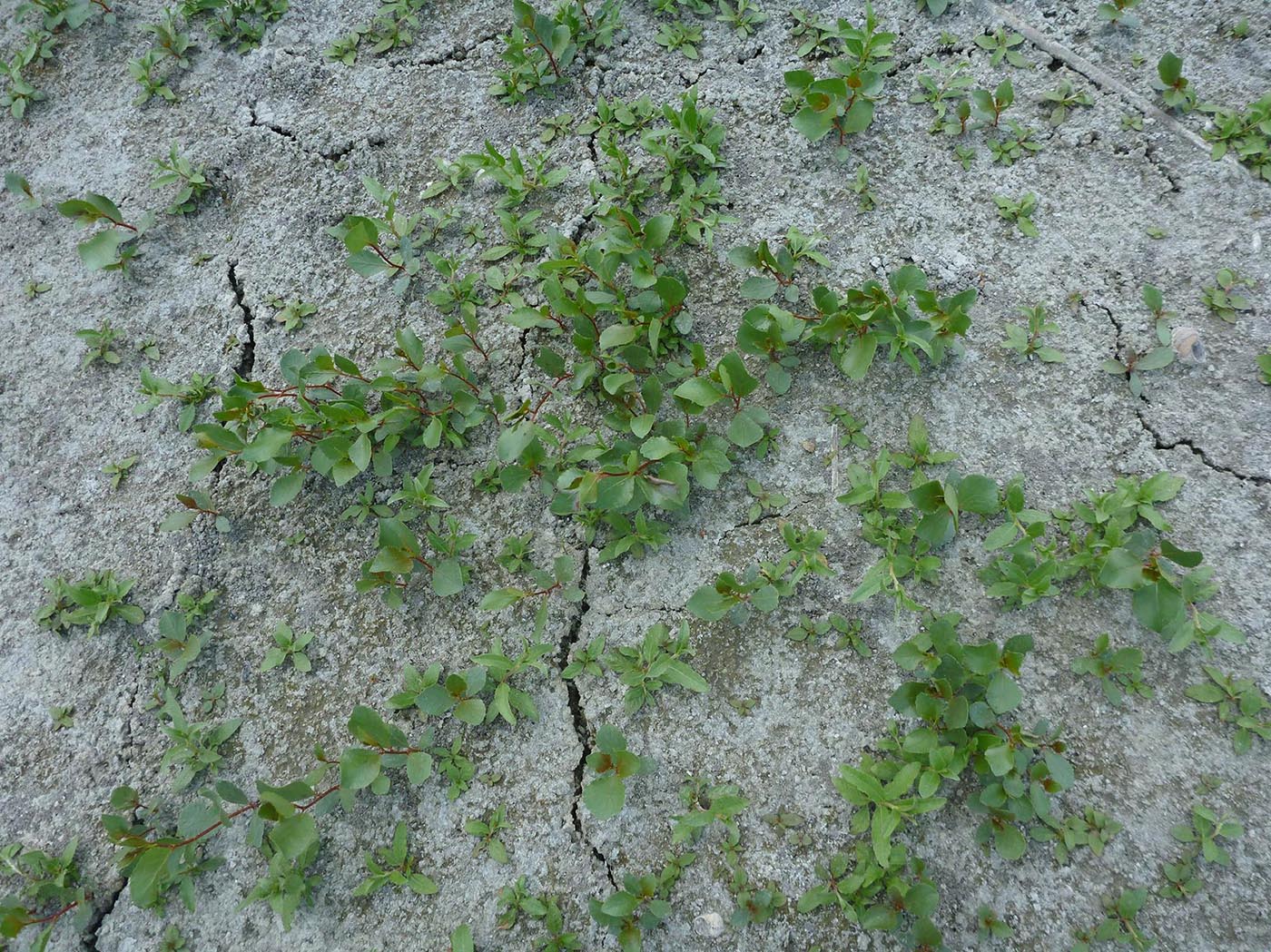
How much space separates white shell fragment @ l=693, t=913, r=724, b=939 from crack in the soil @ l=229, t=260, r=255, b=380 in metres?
1.77

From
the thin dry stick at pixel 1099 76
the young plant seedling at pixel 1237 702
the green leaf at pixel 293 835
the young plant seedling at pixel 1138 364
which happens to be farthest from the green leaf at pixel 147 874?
the thin dry stick at pixel 1099 76

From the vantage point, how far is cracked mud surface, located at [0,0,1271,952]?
1753mm

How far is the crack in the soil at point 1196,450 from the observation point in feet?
6.22

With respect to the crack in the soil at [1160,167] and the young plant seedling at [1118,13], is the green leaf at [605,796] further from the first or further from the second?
the young plant seedling at [1118,13]

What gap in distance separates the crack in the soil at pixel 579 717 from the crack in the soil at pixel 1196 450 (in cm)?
135

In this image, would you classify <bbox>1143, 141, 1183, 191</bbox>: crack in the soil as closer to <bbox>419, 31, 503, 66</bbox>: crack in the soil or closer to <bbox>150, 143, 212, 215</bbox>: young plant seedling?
<bbox>419, 31, 503, 66</bbox>: crack in the soil

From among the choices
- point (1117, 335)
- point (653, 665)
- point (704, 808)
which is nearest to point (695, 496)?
point (653, 665)

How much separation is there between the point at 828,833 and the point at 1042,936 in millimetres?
429

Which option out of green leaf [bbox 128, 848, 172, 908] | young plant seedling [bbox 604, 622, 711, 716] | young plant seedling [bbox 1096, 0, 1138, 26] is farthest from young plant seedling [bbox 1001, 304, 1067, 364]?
green leaf [bbox 128, 848, 172, 908]

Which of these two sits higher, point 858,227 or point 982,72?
point 982,72

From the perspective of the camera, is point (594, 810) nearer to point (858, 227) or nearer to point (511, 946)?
point (511, 946)

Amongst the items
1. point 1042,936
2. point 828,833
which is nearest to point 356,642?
point 828,833

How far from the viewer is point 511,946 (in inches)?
67.4

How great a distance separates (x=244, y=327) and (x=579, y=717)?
4.74 feet
